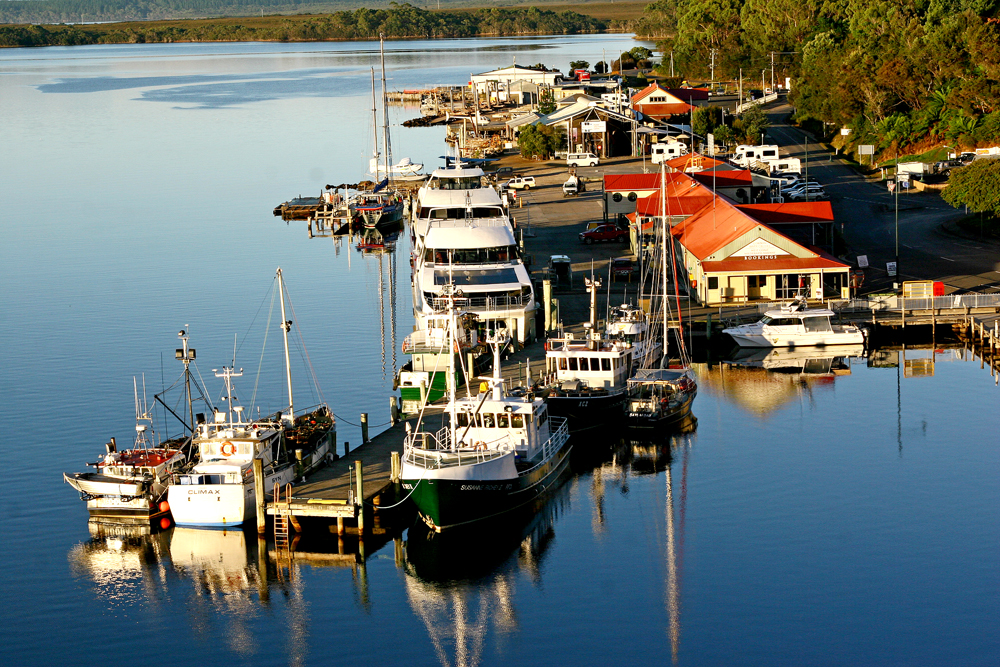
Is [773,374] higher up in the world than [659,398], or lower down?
higher up

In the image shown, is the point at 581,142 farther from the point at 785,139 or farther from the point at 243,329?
the point at 243,329

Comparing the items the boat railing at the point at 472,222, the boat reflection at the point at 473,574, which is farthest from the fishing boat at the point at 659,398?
the boat railing at the point at 472,222

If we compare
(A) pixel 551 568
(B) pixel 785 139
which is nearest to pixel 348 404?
(A) pixel 551 568

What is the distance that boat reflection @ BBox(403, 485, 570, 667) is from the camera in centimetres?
3572

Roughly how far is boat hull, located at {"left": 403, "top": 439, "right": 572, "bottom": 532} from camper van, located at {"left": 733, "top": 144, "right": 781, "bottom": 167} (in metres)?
68.4

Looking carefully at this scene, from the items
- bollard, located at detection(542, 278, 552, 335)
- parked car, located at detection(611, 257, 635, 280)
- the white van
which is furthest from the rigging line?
the white van

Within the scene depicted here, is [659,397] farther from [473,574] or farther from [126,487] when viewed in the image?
[126,487]

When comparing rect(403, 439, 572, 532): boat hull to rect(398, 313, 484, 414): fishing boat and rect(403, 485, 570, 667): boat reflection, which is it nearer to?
rect(403, 485, 570, 667): boat reflection

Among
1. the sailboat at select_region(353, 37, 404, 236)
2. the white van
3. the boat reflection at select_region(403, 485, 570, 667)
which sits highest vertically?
the white van

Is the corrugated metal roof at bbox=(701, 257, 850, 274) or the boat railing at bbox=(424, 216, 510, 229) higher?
the boat railing at bbox=(424, 216, 510, 229)

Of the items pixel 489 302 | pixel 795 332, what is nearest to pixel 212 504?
pixel 489 302

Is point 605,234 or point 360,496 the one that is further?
point 605,234

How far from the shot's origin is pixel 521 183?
10788cm

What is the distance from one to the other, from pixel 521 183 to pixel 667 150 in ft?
44.7
